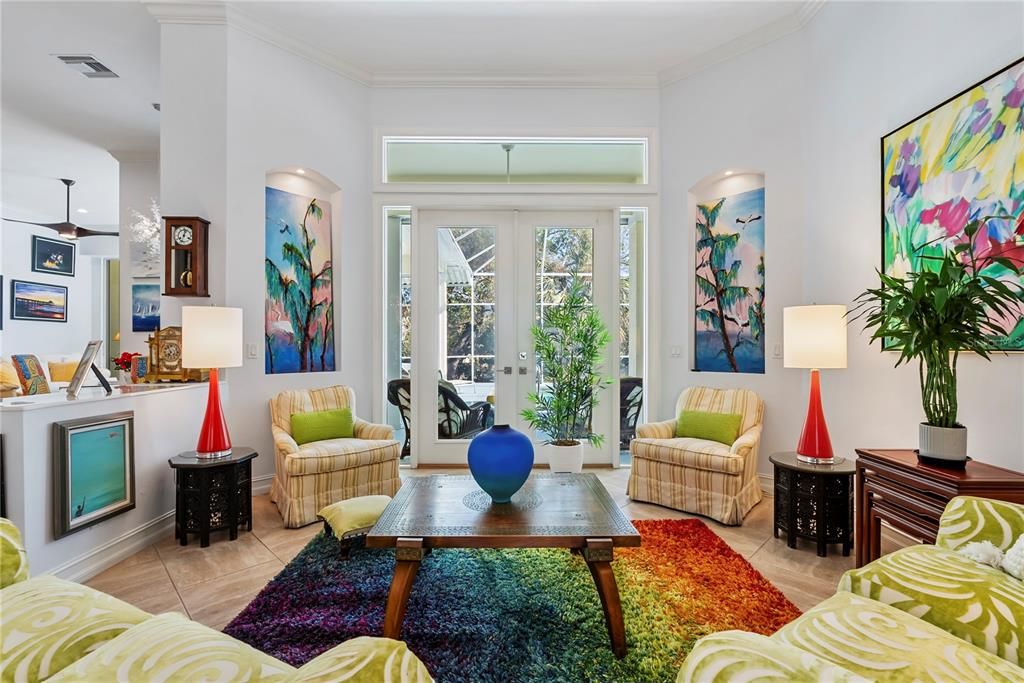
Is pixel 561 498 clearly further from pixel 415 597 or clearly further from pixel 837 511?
pixel 837 511

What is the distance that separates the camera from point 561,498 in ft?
7.38

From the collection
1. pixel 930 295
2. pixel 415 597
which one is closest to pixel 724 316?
pixel 930 295

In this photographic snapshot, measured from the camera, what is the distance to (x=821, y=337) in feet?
9.10

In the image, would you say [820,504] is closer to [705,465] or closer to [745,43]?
[705,465]

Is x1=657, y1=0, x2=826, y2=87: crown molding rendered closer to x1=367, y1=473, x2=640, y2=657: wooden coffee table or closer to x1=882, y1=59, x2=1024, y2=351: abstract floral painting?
x1=882, y1=59, x2=1024, y2=351: abstract floral painting

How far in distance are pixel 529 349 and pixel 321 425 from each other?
1902mm

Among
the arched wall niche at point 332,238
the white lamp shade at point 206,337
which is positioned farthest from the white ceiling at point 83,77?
the white lamp shade at point 206,337

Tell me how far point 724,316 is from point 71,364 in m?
7.56

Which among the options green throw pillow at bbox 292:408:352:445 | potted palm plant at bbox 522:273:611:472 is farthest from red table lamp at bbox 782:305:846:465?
green throw pillow at bbox 292:408:352:445

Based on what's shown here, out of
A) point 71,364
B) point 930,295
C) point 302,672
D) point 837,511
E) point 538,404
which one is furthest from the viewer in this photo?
point 71,364

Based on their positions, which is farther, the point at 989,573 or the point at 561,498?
the point at 561,498

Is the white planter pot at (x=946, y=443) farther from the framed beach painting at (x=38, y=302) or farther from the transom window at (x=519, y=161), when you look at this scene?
the framed beach painting at (x=38, y=302)

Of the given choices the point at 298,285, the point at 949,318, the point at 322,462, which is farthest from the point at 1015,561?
the point at 298,285

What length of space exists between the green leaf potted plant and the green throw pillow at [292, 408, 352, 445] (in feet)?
10.9
